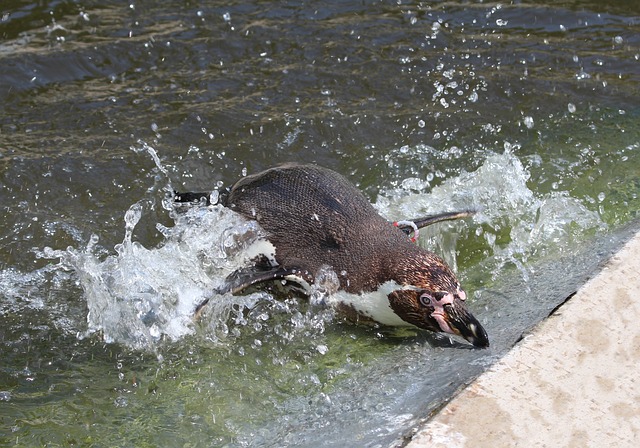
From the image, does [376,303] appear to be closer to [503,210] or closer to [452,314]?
[452,314]

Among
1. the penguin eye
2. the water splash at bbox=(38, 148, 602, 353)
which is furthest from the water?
the penguin eye

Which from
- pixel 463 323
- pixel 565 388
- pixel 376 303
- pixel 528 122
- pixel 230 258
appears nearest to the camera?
pixel 565 388

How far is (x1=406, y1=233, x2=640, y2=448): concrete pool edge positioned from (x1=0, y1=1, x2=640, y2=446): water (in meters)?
0.10

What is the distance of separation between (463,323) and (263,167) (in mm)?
2112

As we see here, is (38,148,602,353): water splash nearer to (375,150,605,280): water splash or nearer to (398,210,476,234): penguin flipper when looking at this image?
(375,150,605,280): water splash

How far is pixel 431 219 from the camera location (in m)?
3.99

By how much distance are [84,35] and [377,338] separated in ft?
12.7

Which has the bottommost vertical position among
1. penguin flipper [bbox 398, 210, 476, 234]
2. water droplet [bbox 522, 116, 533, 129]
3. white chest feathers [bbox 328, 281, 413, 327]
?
white chest feathers [bbox 328, 281, 413, 327]

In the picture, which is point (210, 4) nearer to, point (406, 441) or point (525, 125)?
point (525, 125)

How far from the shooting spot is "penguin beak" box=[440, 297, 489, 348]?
3027mm

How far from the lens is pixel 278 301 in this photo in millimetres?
3594

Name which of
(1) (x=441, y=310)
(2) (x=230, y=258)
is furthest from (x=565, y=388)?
→ (2) (x=230, y=258)

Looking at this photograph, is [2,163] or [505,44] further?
[505,44]

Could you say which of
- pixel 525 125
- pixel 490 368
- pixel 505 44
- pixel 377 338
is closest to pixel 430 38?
pixel 505 44
